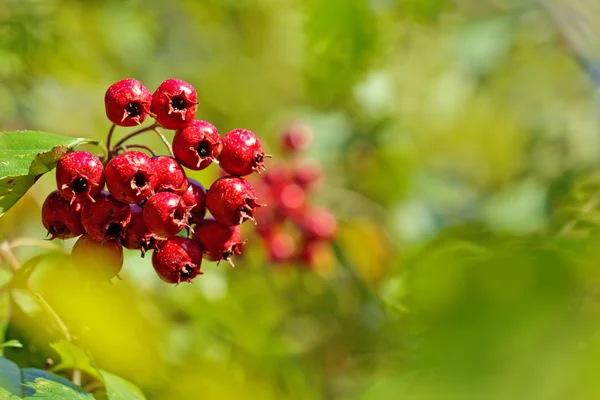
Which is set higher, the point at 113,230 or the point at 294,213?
the point at 294,213

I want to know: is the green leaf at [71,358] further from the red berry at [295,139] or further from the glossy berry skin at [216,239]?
the red berry at [295,139]

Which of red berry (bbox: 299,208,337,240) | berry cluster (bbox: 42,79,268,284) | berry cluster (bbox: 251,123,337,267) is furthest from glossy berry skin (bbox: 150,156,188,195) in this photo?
red berry (bbox: 299,208,337,240)

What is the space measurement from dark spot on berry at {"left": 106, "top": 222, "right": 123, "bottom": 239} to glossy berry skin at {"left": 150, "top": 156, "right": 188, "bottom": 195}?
83 mm

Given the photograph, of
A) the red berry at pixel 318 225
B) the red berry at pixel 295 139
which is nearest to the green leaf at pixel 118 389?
the red berry at pixel 318 225

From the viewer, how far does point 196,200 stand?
1305 millimetres

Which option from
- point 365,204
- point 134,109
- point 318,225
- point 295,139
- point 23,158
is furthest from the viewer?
point 365,204

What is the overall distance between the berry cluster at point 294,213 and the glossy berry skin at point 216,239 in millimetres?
1783

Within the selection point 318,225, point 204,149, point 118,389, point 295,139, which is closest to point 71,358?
point 118,389

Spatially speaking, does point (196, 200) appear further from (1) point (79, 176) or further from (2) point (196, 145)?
(1) point (79, 176)

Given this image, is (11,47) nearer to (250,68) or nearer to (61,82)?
(61,82)

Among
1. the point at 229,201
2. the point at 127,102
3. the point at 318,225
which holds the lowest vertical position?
the point at 229,201

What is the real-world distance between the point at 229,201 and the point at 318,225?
203 cm

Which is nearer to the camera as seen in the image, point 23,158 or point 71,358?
point 23,158

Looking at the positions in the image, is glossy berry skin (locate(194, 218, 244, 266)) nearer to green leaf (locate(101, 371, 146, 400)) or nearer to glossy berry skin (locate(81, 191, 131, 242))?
glossy berry skin (locate(81, 191, 131, 242))
